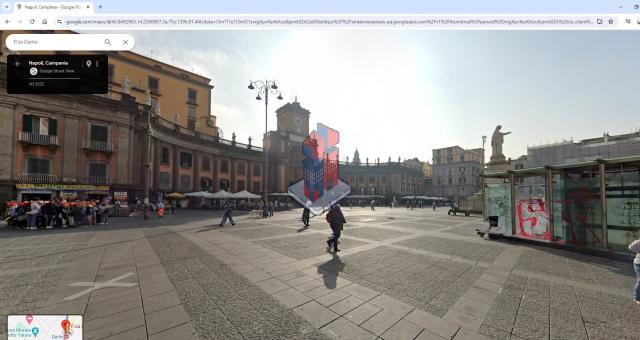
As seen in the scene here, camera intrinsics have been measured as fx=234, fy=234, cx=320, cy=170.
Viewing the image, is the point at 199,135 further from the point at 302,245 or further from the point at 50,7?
the point at 50,7

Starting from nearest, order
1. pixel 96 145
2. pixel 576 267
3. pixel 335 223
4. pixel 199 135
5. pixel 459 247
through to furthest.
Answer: pixel 576 267 < pixel 335 223 < pixel 459 247 < pixel 96 145 < pixel 199 135

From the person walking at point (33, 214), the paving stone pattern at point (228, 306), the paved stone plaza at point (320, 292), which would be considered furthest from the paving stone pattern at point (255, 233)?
the person walking at point (33, 214)

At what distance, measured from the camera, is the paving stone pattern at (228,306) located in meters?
3.03

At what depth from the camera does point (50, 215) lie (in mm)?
12188

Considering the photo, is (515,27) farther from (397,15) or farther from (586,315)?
(586,315)

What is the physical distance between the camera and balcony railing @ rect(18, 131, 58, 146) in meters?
18.5

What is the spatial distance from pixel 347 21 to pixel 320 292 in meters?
5.17

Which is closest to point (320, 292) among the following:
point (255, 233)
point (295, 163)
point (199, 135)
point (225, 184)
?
point (255, 233)

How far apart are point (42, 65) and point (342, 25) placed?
239 inches

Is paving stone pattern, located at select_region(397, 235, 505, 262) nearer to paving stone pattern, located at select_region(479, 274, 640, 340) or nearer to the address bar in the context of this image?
paving stone pattern, located at select_region(479, 274, 640, 340)

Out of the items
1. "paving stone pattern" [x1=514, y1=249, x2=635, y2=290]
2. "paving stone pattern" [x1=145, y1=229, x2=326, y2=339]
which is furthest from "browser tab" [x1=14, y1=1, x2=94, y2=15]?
"paving stone pattern" [x1=514, y1=249, x2=635, y2=290]

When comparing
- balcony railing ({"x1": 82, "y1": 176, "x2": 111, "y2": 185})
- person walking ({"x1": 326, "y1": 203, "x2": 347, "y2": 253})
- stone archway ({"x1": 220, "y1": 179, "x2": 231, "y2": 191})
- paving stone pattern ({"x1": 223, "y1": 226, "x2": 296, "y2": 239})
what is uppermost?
balcony railing ({"x1": 82, "y1": 176, "x2": 111, "y2": 185})

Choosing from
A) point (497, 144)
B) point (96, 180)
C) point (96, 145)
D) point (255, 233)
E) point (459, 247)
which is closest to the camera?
point (459, 247)

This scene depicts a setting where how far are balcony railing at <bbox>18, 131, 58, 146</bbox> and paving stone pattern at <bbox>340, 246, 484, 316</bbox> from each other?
26673 mm
